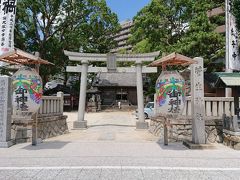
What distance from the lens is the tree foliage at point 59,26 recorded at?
29.4 m

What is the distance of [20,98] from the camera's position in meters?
8.05

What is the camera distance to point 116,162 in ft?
21.1

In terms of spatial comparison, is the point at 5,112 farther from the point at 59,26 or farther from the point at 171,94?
the point at 59,26

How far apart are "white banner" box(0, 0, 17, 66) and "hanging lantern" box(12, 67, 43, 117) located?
10715 millimetres

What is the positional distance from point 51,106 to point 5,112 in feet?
Answer: 10.9

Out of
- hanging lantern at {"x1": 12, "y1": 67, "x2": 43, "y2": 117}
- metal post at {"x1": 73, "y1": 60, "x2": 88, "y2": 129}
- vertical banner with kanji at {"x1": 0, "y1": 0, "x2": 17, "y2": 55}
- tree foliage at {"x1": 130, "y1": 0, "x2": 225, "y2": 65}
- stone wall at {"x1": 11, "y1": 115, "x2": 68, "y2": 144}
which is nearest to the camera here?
hanging lantern at {"x1": 12, "y1": 67, "x2": 43, "y2": 117}

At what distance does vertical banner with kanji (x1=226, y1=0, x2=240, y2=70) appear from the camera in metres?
15.2

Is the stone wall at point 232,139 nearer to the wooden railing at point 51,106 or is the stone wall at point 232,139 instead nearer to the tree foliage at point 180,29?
the wooden railing at point 51,106

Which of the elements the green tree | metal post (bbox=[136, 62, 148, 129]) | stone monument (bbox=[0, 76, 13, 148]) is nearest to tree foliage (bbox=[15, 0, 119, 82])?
the green tree

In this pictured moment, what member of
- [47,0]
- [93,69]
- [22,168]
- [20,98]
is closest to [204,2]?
[93,69]

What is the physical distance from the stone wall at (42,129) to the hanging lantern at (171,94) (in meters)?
4.93

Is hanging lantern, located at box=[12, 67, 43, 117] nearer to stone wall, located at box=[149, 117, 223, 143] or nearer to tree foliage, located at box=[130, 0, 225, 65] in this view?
stone wall, located at box=[149, 117, 223, 143]

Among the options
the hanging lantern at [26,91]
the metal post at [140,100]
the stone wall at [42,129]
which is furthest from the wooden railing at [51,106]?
the metal post at [140,100]

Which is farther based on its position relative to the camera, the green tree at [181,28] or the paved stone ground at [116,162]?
the green tree at [181,28]
